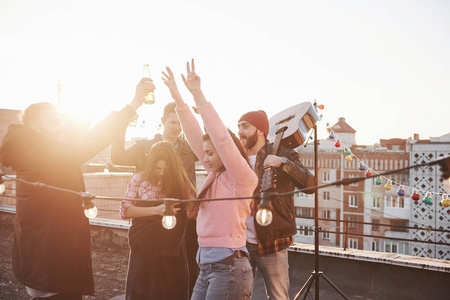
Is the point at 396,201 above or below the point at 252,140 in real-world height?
below

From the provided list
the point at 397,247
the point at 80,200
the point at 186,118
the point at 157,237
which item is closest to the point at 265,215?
the point at 186,118

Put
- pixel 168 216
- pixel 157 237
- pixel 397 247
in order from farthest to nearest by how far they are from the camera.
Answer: pixel 397 247
pixel 157 237
pixel 168 216

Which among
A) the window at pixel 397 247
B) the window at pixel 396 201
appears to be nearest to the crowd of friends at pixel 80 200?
the window at pixel 396 201

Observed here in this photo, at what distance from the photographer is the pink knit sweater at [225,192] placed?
6.18ft

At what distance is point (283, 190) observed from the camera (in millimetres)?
2861

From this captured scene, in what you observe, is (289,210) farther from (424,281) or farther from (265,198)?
(424,281)

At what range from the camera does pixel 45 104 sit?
6.83 feet

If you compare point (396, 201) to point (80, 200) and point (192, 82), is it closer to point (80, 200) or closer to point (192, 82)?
point (192, 82)

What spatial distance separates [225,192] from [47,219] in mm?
1022

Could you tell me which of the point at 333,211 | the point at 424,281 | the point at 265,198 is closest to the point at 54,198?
the point at 265,198

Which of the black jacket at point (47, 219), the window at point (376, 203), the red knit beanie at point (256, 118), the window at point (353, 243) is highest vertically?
the red knit beanie at point (256, 118)

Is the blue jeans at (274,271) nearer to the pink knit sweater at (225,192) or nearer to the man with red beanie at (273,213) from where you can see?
the man with red beanie at (273,213)

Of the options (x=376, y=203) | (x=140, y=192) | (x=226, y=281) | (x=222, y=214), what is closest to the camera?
(x=226, y=281)

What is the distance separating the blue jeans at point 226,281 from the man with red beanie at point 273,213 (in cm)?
70
